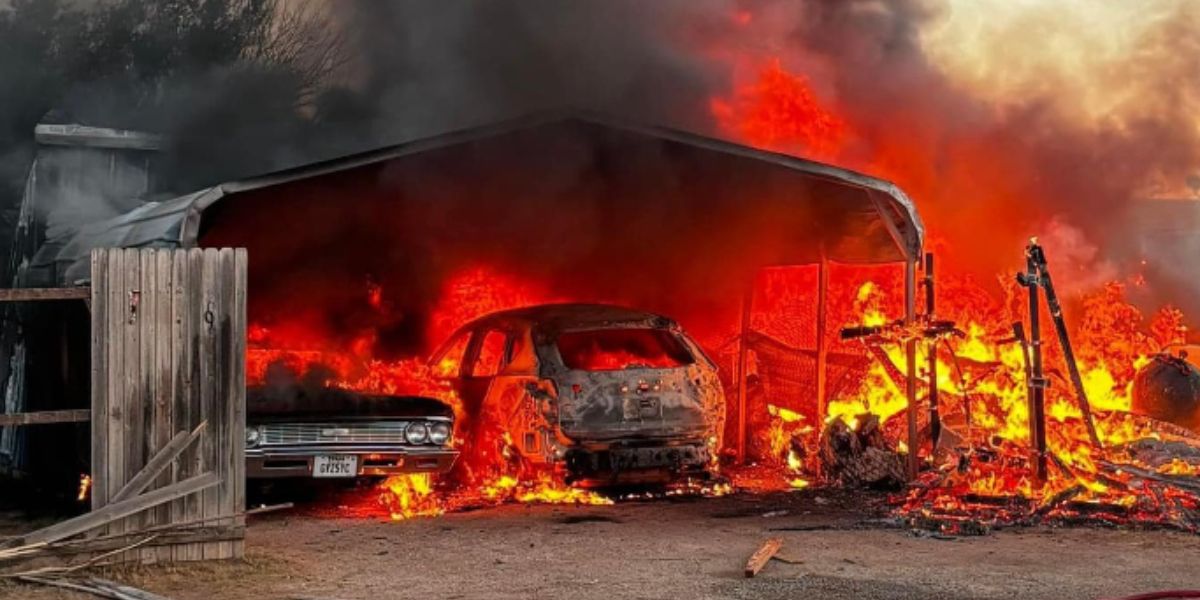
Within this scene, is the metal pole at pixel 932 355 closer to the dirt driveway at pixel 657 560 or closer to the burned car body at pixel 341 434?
the dirt driveway at pixel 657 560

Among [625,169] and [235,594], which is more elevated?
[625,169]

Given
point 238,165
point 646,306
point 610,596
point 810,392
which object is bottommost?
point 610,596

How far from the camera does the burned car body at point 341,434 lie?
9.03 m

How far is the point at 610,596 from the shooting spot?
6645 millimetres

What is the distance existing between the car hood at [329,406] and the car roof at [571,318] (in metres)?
1.60

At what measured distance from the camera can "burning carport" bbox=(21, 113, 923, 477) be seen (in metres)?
11.9

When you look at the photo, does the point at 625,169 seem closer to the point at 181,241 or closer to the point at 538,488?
the point at 538,488

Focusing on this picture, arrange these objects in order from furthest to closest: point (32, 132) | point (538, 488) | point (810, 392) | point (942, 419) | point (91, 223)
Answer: point (32, 132) → point (91, 223) → point (810, 392) → point (942, 419) → point (538, 488)

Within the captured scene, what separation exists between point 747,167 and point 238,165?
861 centimetres

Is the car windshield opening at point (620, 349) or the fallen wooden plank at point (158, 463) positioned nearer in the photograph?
the fallen wooden plank at point (158, 463)

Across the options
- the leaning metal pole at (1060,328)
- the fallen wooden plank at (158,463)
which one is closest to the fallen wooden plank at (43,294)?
the fallen wooden plank at (158,463)

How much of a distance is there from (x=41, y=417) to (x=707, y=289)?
9515mm

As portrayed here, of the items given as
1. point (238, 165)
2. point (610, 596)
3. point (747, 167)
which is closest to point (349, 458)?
point (610, 596)

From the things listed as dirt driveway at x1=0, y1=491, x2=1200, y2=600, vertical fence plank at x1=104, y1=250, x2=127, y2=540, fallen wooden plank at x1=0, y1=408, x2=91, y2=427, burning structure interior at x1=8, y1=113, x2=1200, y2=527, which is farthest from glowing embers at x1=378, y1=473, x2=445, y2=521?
fallen wooden plank at x1=0, y1=408, x2=91, y2=427
